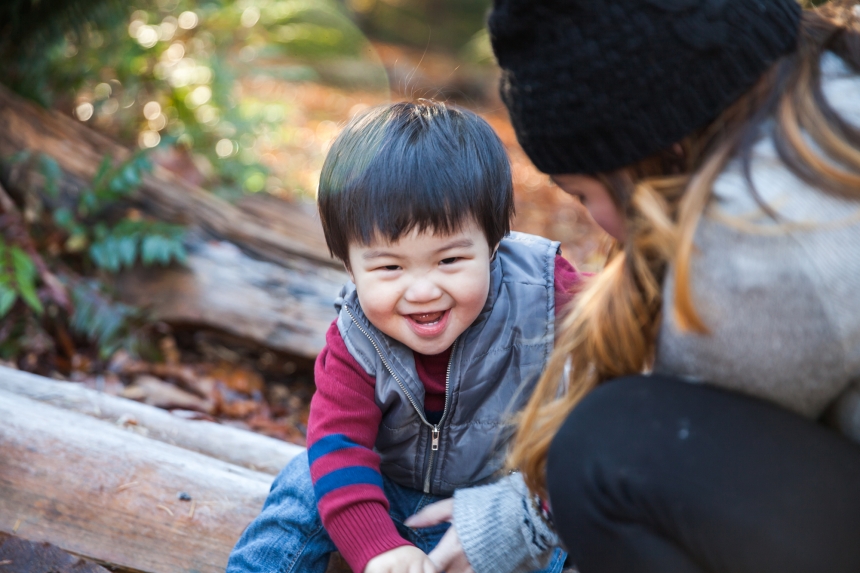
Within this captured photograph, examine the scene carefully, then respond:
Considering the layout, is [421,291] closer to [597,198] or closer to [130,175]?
[597,198]

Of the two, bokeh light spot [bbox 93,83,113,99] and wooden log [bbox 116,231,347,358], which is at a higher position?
bokeh light spot [bbox 93,83,113,99]

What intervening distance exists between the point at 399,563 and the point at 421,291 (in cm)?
54

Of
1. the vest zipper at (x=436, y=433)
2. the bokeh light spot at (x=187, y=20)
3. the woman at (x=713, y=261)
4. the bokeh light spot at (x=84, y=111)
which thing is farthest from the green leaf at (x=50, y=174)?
the woman at (x=713, y=261)

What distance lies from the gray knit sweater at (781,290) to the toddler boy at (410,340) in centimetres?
51

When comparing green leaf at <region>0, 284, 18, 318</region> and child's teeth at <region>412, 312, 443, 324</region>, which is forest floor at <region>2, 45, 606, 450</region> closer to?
green leaf at <region>0, 284, 18, 318</region>

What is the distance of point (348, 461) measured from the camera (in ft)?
5.40

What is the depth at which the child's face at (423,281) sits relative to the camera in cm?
159

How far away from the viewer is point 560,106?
A: 127 cm

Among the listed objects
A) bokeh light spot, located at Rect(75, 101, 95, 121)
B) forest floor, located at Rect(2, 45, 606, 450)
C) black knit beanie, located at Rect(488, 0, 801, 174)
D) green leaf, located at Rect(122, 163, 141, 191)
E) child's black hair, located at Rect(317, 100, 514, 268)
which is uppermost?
black knit beanie, located at Rect(488, 0, 801, 174)

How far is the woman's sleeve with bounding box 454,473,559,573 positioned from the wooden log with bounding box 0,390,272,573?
0.64 metres

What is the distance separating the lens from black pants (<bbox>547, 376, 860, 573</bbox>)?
1207mm

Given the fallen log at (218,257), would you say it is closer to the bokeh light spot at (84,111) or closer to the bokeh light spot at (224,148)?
the bokeh light spot at (84,111)

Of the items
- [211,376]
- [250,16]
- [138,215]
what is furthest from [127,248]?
[250,16]

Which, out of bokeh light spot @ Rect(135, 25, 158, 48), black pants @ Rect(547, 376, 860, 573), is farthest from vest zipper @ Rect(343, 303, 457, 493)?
bokeh light spot @ Rect(135, 25, 158, 48)
